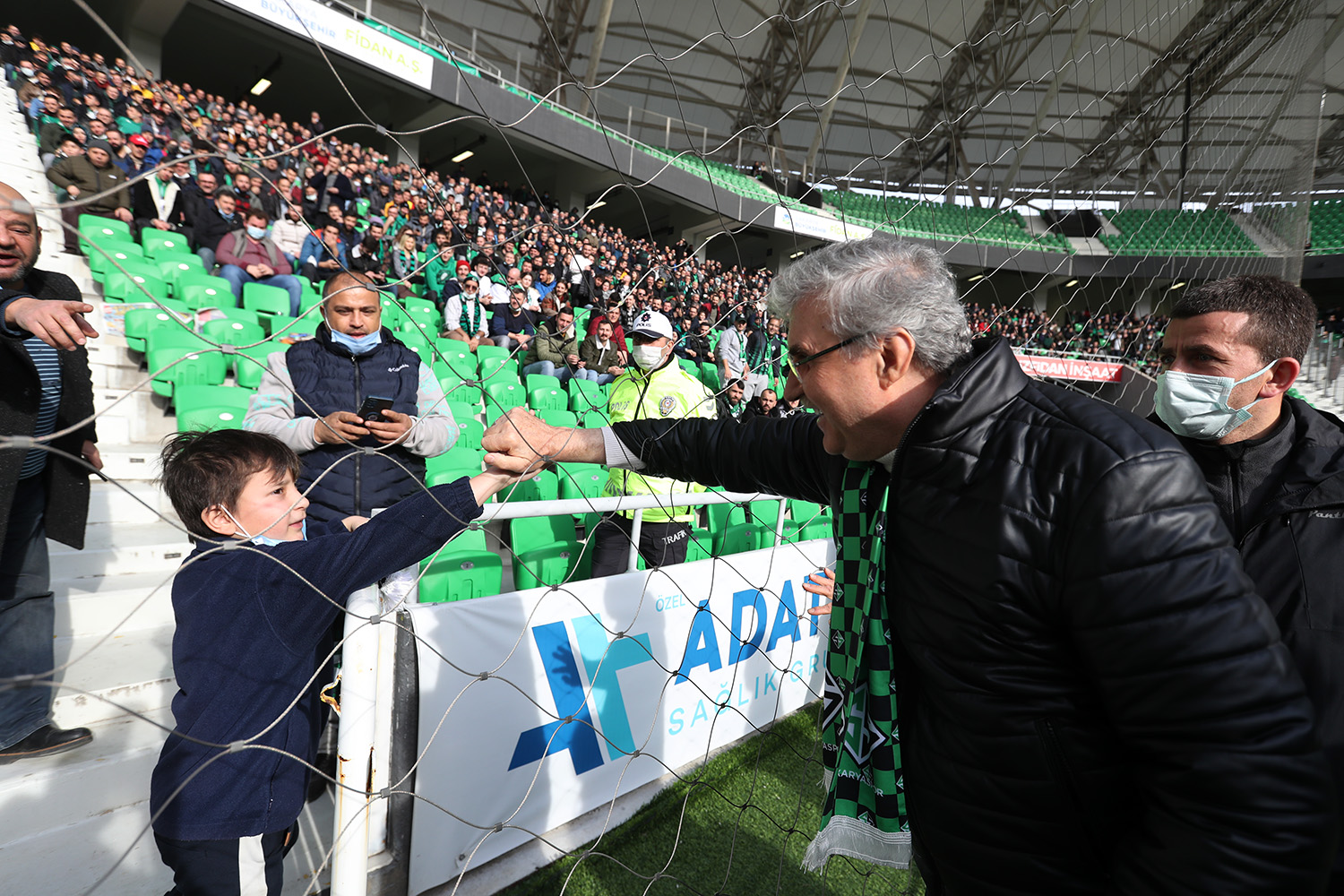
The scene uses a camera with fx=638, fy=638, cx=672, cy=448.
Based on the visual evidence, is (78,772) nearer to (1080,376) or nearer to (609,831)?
(609,831)

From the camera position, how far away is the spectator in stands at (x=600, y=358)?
5617 millimetres

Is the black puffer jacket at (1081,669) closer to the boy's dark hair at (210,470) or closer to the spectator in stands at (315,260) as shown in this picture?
the boy's dark hair at (210,470)

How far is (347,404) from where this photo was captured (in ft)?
6.33

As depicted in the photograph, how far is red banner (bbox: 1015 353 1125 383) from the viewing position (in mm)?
10219

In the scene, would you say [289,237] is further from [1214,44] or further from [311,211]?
[1214,44]

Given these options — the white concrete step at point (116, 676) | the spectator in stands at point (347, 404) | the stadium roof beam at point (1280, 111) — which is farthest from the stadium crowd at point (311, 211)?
the white concrete step at point (116, 676)

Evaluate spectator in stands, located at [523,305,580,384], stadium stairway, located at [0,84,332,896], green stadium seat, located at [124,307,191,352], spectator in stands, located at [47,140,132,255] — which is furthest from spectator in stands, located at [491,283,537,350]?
stadium stairway, located at [0,84,332,896]

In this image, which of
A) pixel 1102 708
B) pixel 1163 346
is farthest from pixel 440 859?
pixel 1163 346

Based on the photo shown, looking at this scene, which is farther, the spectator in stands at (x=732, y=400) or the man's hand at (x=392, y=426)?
the spectator in stands at (x=732, y=400)

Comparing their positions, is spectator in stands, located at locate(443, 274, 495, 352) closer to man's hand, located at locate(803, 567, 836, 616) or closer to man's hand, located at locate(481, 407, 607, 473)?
man's hand, located at locate(803, 567, 836, 616)

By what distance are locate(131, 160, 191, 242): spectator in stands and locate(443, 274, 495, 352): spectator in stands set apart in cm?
216

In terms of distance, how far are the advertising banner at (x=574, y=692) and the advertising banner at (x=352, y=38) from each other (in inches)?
365

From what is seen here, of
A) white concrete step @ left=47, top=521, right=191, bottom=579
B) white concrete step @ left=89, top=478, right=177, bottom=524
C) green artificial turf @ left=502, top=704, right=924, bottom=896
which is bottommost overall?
green artificial turf @ left=502, top=704, right=924, bottom=896

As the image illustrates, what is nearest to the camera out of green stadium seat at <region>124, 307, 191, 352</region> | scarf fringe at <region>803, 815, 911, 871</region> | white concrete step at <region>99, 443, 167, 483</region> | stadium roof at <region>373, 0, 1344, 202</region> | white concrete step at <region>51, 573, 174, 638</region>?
scarf fringe at <region>803, 815, 911, 871</region>
